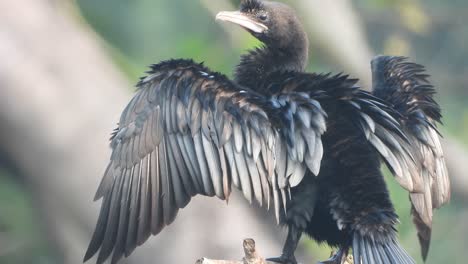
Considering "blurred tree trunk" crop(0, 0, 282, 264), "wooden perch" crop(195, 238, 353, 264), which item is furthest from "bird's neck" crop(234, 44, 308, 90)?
"blurred tree trunk" crop(0, 0, 282, 264)

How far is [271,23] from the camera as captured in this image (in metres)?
4.66

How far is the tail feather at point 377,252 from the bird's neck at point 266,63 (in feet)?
2.47

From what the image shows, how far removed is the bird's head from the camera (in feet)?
15.2

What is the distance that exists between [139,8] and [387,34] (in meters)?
2.01

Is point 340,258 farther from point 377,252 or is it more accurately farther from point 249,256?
point 249,256

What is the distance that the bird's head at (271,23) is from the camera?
15.2ft

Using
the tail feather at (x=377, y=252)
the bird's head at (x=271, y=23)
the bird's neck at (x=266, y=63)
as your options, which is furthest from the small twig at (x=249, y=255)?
the bird's head at (x=271, y=23)

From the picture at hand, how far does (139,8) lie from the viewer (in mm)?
8055

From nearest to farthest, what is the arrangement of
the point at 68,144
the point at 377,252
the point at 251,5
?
the point at 377,252 → the point at 251,5 → the point at 68,144

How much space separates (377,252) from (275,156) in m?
0.45

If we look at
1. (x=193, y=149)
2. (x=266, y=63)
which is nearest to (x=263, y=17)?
(x=266, y=63)

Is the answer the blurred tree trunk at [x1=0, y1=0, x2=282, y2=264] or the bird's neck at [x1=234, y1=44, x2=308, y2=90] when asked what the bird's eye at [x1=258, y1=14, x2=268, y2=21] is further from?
the blurred tree trunk at [x1=0, y1=0, x2=282, y2=264]

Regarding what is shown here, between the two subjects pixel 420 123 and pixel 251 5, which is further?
pixel 251 5

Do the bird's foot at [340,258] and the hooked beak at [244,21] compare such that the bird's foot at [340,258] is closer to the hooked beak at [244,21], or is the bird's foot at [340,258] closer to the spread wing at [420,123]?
the spread wing at [420,123]
